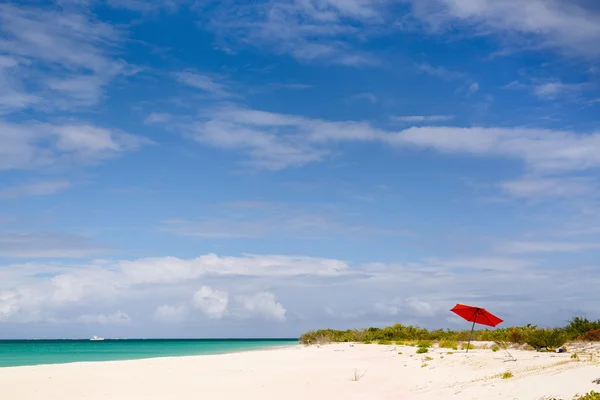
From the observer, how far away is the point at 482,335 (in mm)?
41750

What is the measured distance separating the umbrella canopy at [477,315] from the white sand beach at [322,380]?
13.8 ft

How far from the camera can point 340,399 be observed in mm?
16453

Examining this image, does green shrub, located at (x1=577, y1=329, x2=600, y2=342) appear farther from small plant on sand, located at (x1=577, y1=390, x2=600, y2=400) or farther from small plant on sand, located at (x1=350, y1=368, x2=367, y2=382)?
small plant on sand, located at (x1=577, y1=390, x2=600, y2=400)

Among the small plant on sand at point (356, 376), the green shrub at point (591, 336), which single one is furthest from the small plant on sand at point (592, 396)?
the green shrub at point (591, 336)

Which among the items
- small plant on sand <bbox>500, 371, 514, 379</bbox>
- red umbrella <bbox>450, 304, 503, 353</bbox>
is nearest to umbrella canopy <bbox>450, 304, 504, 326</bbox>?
red umbrella <bbox>450, 304, 503, 353</bbox>

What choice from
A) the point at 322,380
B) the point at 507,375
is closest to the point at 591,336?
the point at 507,375

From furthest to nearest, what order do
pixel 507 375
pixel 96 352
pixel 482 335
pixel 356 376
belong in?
pixel 96 352 < pixel 482 335 < pixel 356 376 < pixel 507 375

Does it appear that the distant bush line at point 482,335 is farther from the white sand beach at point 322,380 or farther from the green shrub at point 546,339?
the white sand beach at point 322,380

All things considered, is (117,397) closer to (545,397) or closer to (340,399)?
(340,399)

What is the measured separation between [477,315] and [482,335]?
547 inches

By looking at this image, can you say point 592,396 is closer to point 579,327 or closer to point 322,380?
point 322,380

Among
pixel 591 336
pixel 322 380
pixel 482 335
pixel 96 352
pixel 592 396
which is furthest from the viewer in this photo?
pixel 96 352

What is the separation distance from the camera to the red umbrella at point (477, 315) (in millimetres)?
29064

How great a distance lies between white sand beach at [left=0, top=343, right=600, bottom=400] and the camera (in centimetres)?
1526
